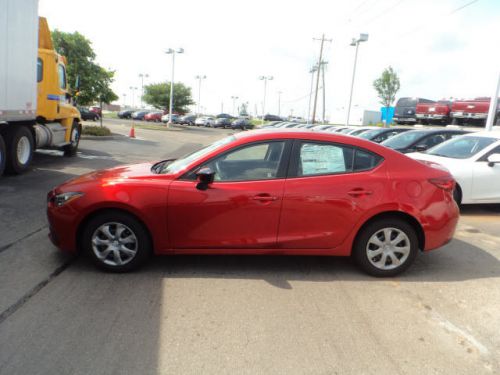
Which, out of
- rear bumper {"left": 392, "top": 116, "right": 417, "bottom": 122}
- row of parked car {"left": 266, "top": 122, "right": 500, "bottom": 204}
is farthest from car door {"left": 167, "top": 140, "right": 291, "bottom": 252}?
rear bumper {"left": 392, "top": 116, "right": 417, "bottom": 122}

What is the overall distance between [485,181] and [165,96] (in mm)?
69521

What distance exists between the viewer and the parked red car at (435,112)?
29.4 metres

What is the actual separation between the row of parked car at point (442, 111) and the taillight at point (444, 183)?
2458 centimetres

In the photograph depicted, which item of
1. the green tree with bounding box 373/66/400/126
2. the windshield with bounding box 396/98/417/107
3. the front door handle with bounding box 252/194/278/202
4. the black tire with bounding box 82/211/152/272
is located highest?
the green tree with bounding box 373/66/400/126

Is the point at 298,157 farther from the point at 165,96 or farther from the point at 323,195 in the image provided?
the point at 165,96

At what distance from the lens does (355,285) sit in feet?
14.0

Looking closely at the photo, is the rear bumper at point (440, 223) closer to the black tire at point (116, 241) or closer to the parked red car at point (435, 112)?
the black tire at point (116, 241)

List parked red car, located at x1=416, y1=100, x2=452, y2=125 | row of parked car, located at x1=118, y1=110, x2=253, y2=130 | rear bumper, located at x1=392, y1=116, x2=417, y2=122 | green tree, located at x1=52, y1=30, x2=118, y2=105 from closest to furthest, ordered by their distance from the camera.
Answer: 1. green tree, located at x1=52, y1=30, x2=118, y2=105
2. parked red car, located at x1=416, y1=100, x2=452, y2=125
3. rear bumper, located at x1=392, y1=116, x2=417, y2=122
4. row of parked car, located at x1=118, y1=110, x2=253, y2=130

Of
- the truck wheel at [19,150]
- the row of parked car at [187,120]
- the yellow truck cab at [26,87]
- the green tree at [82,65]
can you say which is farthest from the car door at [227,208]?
the row of parked car at [187,120]

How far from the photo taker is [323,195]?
13.9ft

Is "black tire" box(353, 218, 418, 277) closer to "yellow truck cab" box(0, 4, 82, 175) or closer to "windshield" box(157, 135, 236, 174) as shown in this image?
"windshield" box(157, 135, 236, 174)

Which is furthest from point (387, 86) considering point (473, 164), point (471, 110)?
point (473, 164)

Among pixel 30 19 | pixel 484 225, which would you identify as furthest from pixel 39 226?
pixel 484 225

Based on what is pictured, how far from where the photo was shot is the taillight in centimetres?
446
